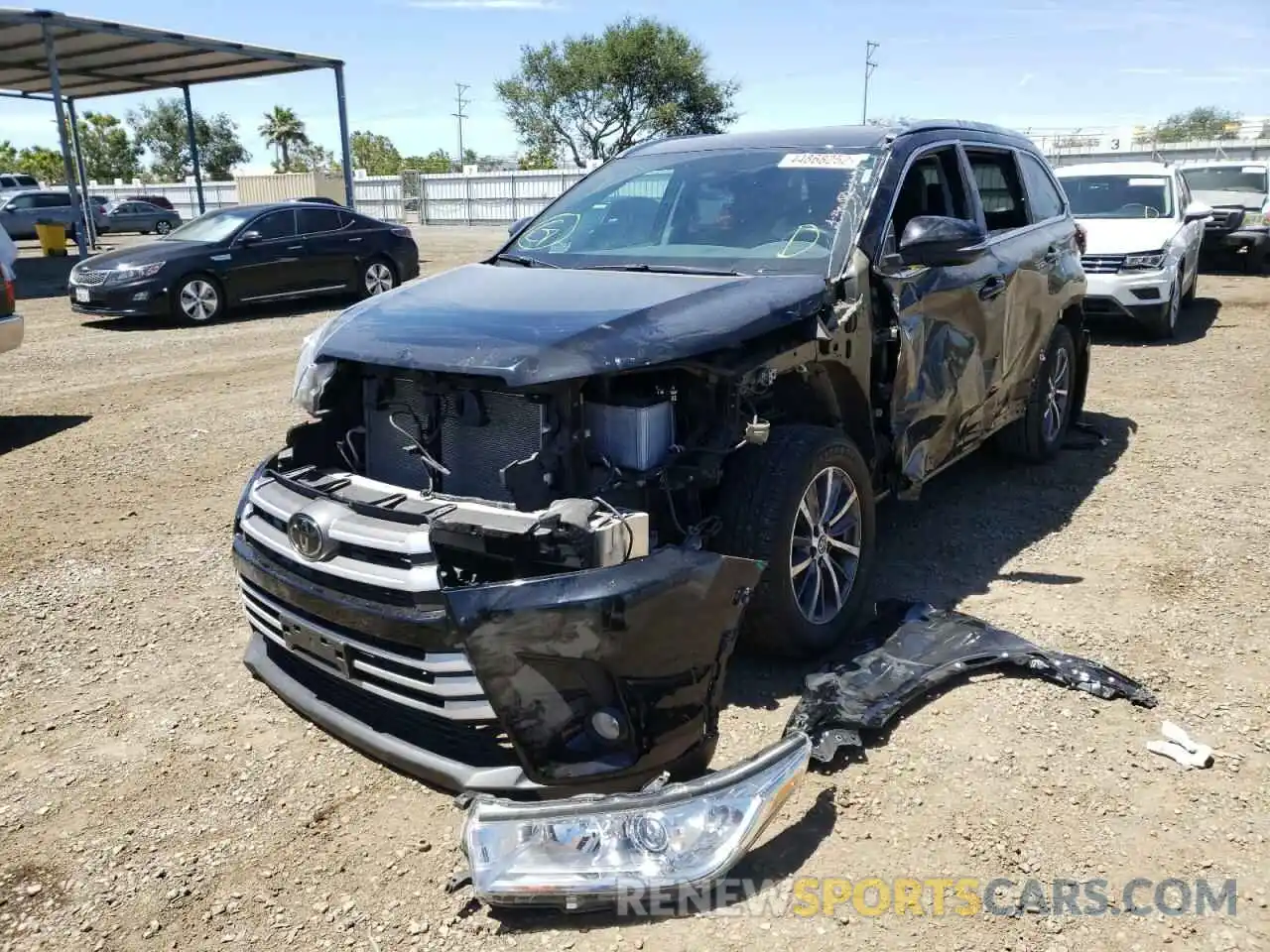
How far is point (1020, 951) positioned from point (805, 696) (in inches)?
43.2

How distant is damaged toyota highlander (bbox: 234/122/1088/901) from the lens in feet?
8.31

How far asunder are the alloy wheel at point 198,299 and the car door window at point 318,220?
156 cm

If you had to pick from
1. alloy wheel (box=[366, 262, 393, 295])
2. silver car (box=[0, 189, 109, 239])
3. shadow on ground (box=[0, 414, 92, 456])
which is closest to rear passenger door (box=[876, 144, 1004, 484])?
shadow on ground (box=[0, 414, 92, 456])

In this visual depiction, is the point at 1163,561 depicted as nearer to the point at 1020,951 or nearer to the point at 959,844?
the point at 959,844

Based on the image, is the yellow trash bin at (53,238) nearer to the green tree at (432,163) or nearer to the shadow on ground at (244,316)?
the shadow on ground at (244,316)

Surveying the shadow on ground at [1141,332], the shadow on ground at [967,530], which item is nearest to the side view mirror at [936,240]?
the shadow on ground at [967,530]

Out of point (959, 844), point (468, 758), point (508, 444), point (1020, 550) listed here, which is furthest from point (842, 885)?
point (1020, 550)

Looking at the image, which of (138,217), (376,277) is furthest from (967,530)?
(138,217)

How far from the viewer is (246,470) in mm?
6391

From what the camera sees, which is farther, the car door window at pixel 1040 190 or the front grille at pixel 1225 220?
the front grille at pixel 1225 220

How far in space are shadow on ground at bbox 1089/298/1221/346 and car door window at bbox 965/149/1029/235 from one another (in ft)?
19.3

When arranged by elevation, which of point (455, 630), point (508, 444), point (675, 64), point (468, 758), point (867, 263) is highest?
point (675, 64)

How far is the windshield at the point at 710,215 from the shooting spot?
399 cm

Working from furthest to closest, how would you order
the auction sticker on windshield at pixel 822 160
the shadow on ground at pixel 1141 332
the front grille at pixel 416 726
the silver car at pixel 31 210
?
1. the silver car at pixel 31 210
2. the shadow on ground at pixel 1141 332
3. the auction sticker on windshield at pixel 822 160
4. the front grille at pixel 416 726
